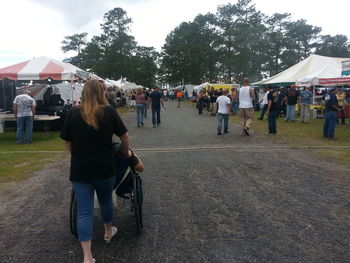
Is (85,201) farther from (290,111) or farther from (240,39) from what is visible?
(240,39)

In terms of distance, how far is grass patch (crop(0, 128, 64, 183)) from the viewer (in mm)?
6781

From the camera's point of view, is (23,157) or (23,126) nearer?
(23,157)

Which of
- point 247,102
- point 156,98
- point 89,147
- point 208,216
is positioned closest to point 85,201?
point 89,147

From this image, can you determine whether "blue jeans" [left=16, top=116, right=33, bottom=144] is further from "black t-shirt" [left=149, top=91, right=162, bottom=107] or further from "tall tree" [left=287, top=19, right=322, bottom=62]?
"tall tree" [left=287, top=19, right=322, bottom=62]

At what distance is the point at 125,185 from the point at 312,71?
704 inches

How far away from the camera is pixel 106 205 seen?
11.0 ft

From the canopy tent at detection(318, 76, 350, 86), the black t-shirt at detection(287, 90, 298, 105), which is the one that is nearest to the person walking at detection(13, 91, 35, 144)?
the black t-shirt at detection(287, 90, 298, 105)

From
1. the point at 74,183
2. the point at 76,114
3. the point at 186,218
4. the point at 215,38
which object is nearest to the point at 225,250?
the point at 186,218

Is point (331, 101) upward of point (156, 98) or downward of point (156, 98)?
downward

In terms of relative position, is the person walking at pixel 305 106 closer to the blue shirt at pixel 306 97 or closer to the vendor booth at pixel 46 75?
the blue shirt at pixel 306 97

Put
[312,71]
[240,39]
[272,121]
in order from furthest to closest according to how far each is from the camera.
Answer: [240,39] → [312,71] → [272,121]

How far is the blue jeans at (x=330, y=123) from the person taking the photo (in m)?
10.7

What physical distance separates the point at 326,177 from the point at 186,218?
3.40 metres

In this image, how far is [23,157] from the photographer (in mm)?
8383
